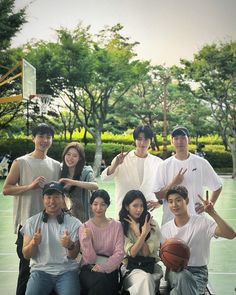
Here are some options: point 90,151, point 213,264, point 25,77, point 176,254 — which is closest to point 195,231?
point 176,254

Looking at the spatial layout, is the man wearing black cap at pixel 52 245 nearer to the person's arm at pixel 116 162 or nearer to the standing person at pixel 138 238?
the standing person at pixel 138 238

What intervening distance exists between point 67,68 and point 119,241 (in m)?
18.9

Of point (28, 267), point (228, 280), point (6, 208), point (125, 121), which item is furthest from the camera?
point (125, 121)

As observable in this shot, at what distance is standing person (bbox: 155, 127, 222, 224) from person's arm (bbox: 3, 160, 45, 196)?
101 cm

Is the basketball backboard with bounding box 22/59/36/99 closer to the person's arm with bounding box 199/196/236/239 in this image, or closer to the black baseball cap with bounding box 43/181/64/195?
the black baseball cap with bounding box 43/181/64/195

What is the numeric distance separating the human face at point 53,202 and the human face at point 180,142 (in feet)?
3.54

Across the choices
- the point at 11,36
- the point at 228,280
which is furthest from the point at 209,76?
the point at 228,280

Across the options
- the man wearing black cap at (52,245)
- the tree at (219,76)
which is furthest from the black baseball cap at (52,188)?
the tree at (219,76)

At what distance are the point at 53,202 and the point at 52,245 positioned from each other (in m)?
0.31

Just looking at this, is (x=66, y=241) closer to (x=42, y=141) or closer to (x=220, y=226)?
(x=42, y=141)

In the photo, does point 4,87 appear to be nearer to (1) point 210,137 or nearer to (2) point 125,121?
(2) point 125,121

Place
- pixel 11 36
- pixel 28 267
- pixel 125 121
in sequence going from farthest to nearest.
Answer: pixel 125 121, pixel 11 36, pixel 28 267

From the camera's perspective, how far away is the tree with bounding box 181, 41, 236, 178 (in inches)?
835

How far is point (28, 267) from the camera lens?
12.3 ft
